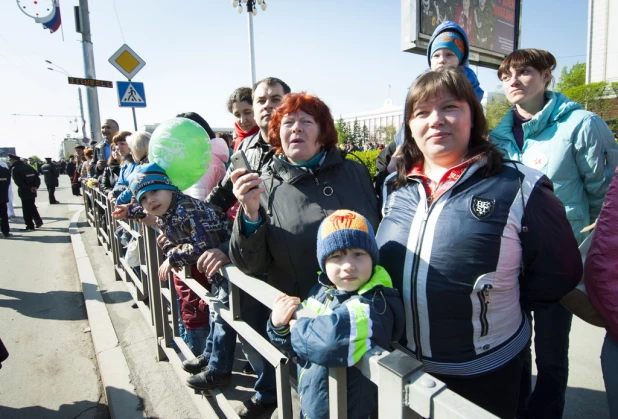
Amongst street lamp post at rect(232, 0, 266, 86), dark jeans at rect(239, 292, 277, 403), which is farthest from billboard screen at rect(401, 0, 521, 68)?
dark jeans at rect(239, 292, 277, 403)

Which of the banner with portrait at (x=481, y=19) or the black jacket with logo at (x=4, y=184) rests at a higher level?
the banner with portrait at (x=481, y=19)

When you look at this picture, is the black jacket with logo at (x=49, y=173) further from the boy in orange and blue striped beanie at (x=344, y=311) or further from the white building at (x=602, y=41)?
the white building at (x=602, y=41)

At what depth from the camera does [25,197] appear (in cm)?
1002

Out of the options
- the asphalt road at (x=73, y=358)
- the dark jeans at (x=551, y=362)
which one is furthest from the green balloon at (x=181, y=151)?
the dark jeans at (x=551, y=362)

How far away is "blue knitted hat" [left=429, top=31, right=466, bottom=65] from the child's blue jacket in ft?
5.44

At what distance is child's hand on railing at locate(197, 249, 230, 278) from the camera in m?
1.97

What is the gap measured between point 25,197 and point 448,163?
39.3ft

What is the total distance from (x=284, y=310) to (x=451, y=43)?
6.46ft

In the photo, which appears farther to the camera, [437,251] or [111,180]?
[111,180]

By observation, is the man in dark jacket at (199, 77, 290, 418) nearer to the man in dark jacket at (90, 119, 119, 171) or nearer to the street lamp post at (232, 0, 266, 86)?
the man in dark jacket at (90, 119, 119, 171)

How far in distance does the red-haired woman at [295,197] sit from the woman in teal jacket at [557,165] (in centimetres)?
113

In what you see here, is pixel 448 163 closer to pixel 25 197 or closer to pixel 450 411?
pixel 450 411

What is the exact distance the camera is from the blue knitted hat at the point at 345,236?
133cm

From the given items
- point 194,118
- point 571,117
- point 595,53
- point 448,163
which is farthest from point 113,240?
point 595,53
